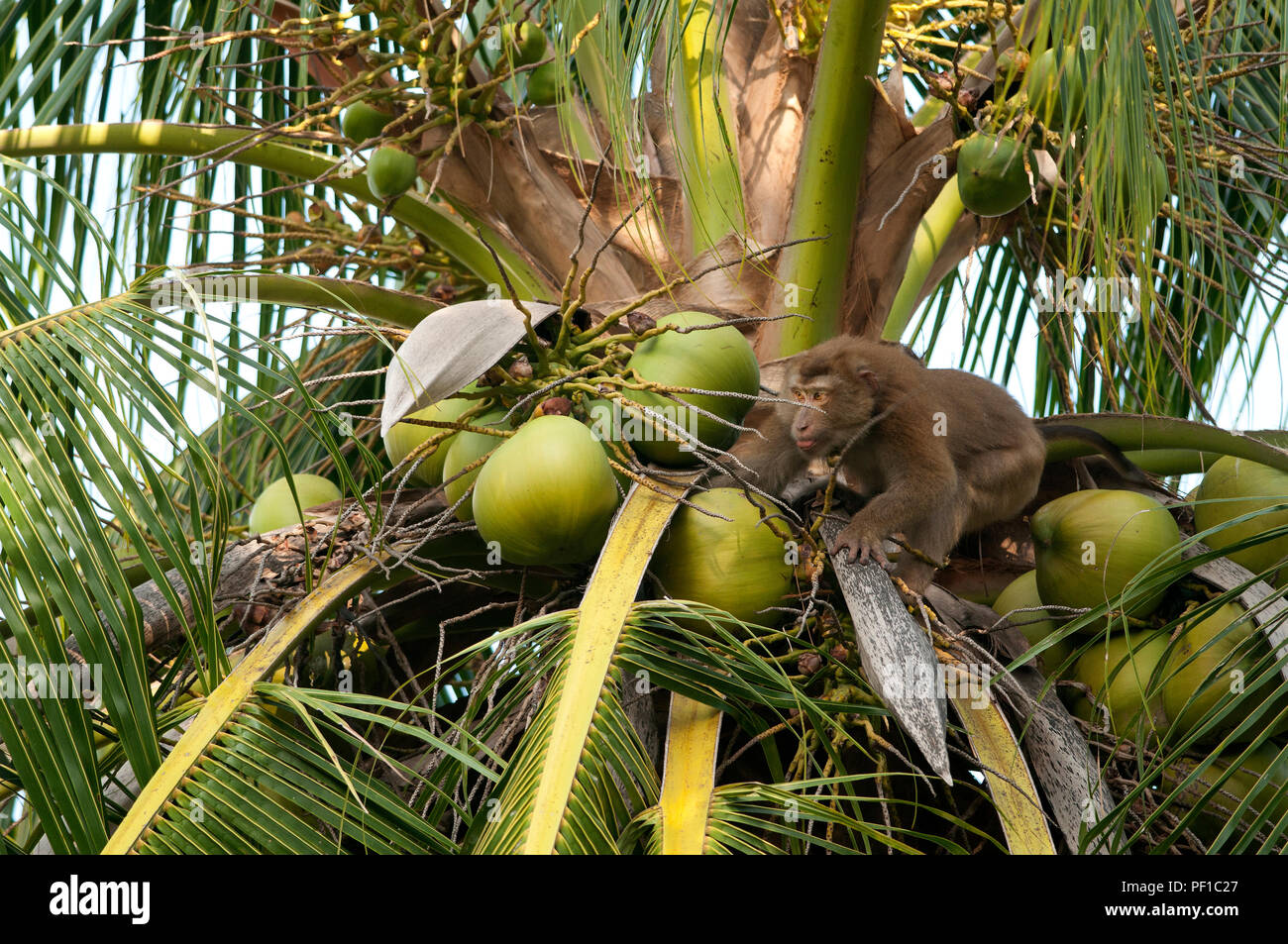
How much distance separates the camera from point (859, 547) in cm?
228

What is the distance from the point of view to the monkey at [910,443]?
2801mm

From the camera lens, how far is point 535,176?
298 cm

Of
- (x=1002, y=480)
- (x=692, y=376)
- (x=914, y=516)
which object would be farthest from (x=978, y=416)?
(x=692, y=376)

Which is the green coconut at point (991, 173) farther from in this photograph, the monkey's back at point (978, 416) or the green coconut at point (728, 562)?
the green coconut at point (728, 562)

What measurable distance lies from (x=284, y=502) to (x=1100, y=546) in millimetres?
1669

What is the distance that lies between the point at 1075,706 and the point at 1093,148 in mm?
1058

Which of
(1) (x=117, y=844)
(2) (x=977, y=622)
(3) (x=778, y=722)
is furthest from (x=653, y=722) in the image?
(1) (x=117, y=844)

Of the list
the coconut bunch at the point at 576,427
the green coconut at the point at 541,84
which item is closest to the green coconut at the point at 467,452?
the coconut bunch at the point at 576,427

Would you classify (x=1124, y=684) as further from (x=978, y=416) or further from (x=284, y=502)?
(x=284, y=502)

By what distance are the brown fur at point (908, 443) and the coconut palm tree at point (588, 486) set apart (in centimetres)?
12

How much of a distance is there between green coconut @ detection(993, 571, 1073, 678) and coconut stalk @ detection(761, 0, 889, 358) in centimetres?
74
